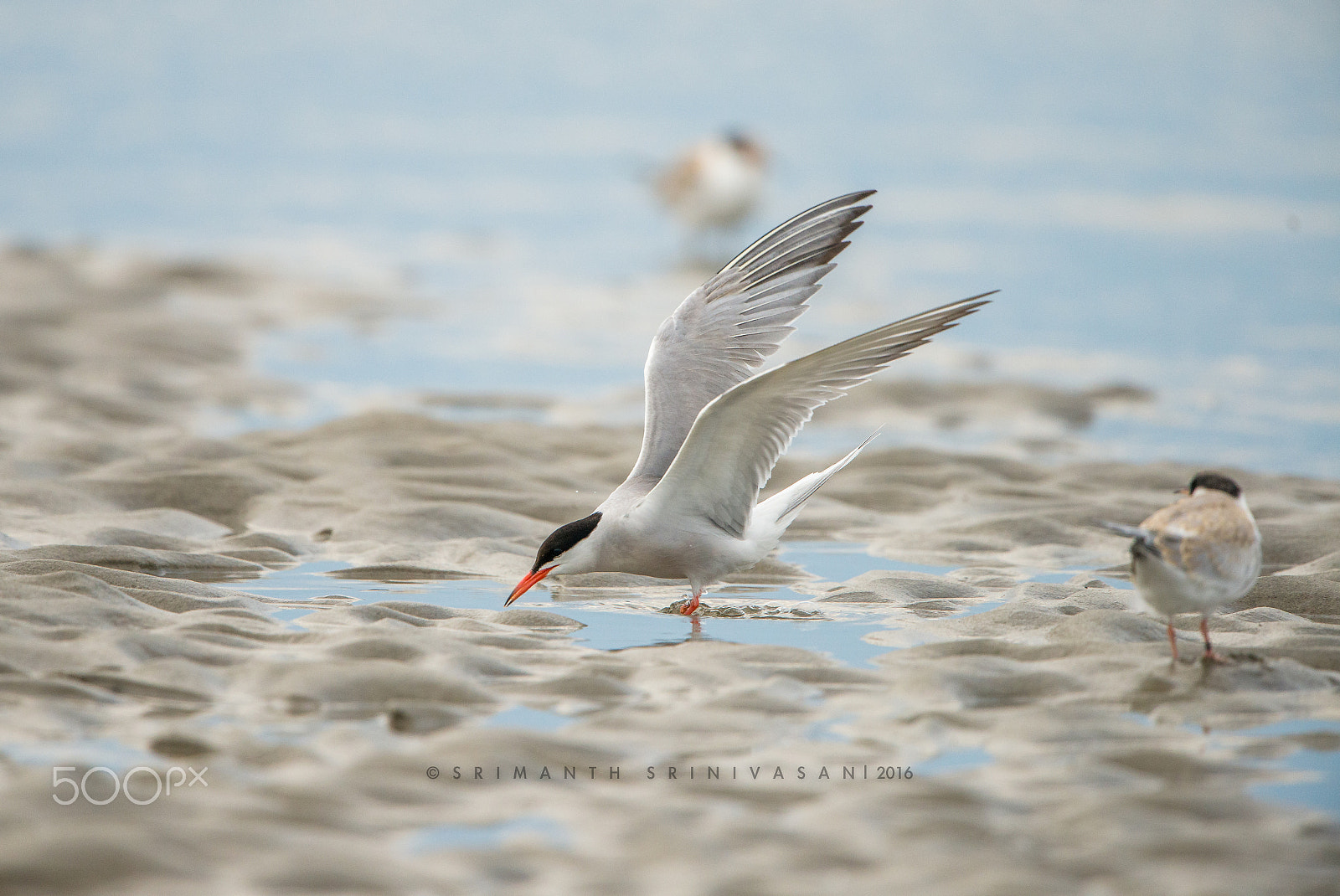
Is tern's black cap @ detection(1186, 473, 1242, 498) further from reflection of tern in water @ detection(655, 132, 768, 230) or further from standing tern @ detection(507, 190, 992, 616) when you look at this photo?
reflection of tern in water @ detection(655, 132, 768, 230)

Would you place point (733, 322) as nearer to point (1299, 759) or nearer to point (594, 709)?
point (594, 709)

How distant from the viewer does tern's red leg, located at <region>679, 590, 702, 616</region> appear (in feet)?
19.1

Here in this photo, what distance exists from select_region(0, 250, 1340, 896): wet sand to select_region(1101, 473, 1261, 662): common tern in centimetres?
24

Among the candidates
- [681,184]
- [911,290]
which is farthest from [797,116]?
[911,290]

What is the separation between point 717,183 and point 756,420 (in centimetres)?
1037

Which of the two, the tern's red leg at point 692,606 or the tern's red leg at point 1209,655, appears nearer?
the tern's red leg at point 1209,655

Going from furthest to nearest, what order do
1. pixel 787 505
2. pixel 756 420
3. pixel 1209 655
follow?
pixel 787 505, pixel 756 420, pixel 1209 655

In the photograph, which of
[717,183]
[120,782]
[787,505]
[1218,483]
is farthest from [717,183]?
[120,782]

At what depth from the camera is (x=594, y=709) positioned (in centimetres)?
443

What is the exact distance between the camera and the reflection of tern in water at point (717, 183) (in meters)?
15.5

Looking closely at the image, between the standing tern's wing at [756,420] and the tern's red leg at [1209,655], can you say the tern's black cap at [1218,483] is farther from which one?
the standing tern's wing at [756,420]

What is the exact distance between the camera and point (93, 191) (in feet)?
61.9

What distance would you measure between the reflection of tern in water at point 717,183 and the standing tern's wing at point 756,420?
398 inches

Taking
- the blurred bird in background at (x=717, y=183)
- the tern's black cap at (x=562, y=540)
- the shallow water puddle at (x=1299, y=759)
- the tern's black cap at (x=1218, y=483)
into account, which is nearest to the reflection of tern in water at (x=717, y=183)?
the blurred bird in background at (x=717, y=183)
